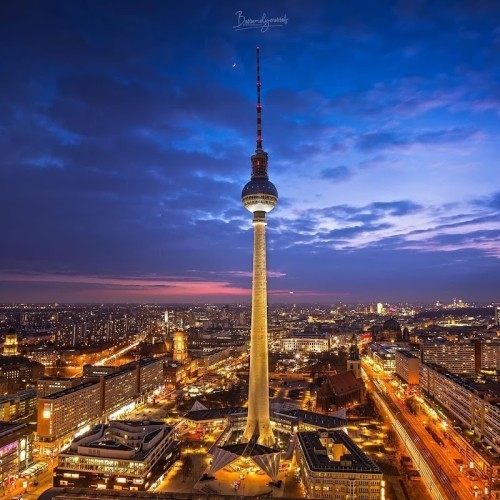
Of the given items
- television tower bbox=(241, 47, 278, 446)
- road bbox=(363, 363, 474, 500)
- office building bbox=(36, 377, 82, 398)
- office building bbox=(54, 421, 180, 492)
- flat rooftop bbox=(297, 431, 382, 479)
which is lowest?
road bbox=(363, 363, 474, 500)

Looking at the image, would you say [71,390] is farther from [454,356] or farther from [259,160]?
[454,356]

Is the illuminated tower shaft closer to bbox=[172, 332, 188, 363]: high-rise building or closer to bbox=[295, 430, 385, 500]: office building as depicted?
bbox=[295, 430, 385, 500]: office building

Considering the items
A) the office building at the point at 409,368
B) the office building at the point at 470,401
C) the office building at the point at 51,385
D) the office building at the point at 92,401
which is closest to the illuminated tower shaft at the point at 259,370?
the office building at the point at 92,401

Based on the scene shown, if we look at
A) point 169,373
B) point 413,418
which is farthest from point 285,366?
point 413,418

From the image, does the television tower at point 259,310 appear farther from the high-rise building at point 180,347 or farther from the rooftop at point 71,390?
the high-rise building at point 180,347

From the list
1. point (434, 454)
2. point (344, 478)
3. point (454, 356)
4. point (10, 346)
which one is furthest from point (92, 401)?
point (454, 356)

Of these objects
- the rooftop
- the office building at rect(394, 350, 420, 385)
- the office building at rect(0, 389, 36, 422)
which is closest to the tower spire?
the rooftop

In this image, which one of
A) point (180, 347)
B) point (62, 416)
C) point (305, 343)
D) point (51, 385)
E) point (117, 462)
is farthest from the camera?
point (305, 343)
